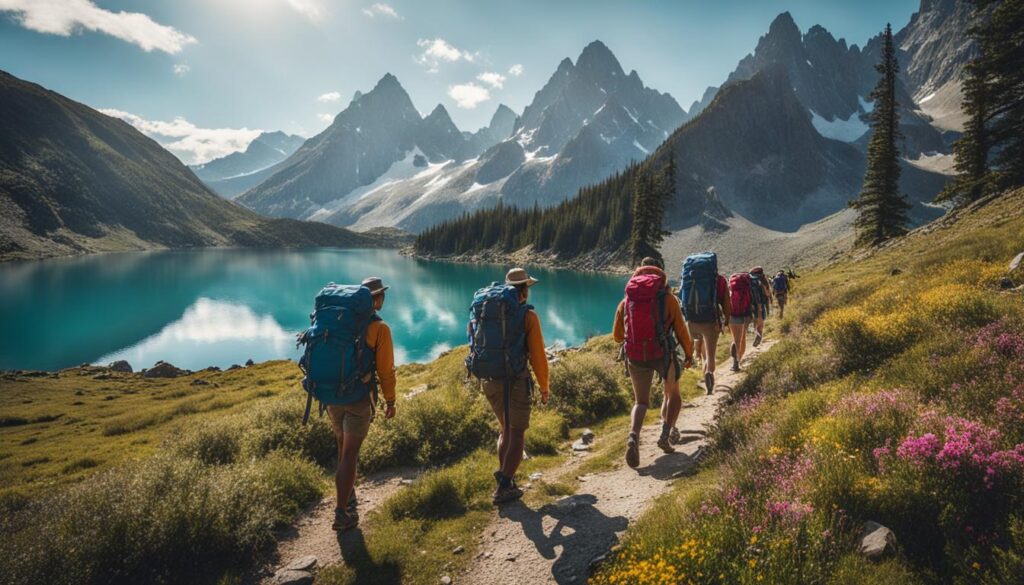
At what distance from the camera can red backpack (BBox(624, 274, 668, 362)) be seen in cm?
705

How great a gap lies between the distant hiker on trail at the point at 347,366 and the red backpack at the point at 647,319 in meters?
3.83

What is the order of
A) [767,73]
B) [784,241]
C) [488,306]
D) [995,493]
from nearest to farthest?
[995,493] < [488,306] < [784,241] < [767,73]

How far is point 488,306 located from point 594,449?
444cm

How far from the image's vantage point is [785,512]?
3.78 m

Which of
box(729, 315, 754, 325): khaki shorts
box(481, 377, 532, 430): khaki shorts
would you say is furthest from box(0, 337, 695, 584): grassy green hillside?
box(729, 315, 754, 325): khaki shorts

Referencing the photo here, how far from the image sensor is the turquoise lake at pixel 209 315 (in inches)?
1711

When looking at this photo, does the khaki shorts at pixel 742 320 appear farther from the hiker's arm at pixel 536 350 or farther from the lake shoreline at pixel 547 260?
the lake shoreline at pixel 547 260

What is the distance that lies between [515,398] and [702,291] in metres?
6.06

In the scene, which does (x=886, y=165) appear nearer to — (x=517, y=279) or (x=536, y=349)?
(x=517, y=279)

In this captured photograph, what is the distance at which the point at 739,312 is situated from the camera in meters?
12.8

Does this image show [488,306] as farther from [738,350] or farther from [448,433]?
[738,350]

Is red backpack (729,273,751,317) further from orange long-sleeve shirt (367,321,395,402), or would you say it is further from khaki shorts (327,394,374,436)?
khaki shorts (327,394,374,436)

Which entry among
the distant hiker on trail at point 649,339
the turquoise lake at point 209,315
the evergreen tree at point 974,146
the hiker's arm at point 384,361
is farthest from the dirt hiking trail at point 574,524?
the evergreen tree at point 974,146

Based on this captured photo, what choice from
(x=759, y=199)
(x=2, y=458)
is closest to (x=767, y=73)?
(x=759, y=199)
